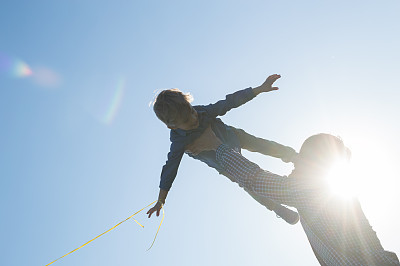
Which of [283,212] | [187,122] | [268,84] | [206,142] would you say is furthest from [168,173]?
[283,212]

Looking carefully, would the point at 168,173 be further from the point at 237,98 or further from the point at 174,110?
the point at 237,98

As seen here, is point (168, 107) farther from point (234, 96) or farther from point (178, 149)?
point (234, 96)

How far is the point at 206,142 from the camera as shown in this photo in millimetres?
3066

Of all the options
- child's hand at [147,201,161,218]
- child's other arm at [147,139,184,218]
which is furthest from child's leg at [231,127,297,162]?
child's hand at [147,201,161,218]

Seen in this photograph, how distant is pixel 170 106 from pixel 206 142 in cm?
51

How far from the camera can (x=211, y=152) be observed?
10.0 feet

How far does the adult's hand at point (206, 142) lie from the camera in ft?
9.89

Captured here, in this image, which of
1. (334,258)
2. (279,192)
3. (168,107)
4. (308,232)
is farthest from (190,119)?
(334,258)

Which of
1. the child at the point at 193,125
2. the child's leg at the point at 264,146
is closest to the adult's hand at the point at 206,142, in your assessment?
the child at the point at 193,125

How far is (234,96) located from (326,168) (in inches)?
45.9

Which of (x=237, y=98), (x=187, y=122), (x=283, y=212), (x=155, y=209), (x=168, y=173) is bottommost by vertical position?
(x=283, y=212)

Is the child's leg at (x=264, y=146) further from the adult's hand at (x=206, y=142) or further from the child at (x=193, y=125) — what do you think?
the adult's hand at (x=206, y=142)

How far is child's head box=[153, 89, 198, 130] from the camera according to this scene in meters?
2.81

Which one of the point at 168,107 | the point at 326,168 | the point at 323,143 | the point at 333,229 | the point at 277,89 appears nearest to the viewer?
the point at 333,229
